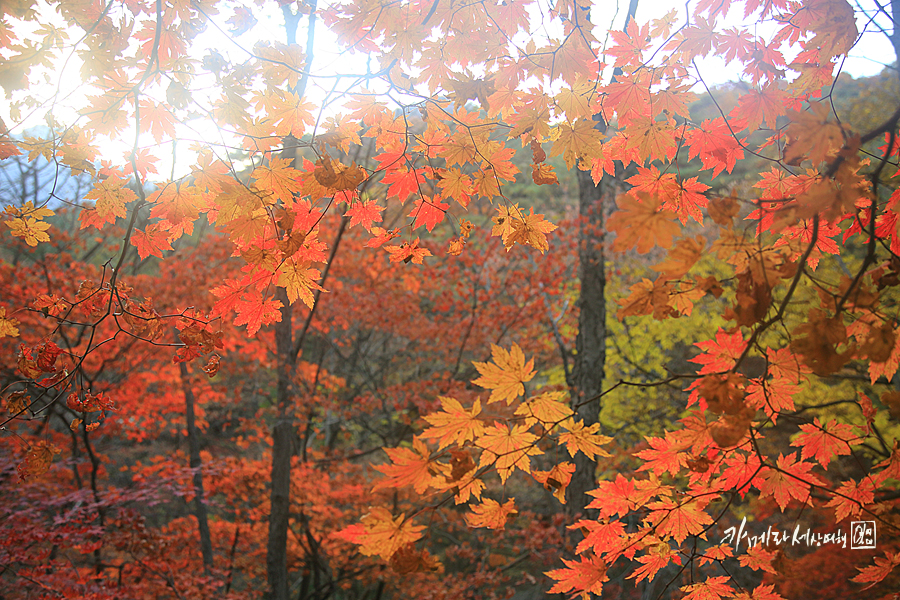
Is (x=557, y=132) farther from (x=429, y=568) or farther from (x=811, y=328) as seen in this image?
(x=429, y=568)

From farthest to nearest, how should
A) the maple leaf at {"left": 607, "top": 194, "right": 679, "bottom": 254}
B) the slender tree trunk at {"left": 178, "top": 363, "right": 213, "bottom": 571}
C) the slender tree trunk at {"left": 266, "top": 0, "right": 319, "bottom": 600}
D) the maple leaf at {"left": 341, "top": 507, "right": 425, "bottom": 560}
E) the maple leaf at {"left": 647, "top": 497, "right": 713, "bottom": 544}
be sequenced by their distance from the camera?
the slender tree trunk at {"left": 178, "top": 363, "right": 213, "bottom": 571}, the slender tree trunk at {"left": 266, "top": 0, "right": 319, "bottom": 600}, the maple leaf at {"left": 647, "top": 497, "right": 713, "bottom": 544}, the maple leaf at {"left": 341, "top": 507, "right": 425, "bottom": 560}, the maple leaf at {"left": 607, "top": 194, "right": 679, "bottom": 254}

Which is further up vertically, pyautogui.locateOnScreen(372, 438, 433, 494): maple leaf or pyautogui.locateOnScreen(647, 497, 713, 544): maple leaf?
pyautogui.locateOnScreen(372, 438, 433, 494): maple leaf

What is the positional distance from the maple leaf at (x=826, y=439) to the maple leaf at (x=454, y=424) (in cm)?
120

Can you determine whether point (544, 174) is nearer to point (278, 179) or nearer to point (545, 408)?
point (545, 408)

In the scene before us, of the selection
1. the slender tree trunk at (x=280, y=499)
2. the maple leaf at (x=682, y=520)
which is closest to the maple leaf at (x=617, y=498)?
the maple leaf at (x=682, y=520)

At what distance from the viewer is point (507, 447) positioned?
1472mm

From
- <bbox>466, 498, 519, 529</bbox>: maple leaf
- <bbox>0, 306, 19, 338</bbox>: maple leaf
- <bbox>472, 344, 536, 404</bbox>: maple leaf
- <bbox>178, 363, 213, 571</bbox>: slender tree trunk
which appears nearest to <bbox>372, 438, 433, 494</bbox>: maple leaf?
<bbox>466, 498, 519, 529</bbox>: maple leaf

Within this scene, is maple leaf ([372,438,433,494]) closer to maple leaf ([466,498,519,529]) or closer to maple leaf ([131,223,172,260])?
maple leaf ([466,498,519,529])

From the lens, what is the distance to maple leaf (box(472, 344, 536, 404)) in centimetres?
154

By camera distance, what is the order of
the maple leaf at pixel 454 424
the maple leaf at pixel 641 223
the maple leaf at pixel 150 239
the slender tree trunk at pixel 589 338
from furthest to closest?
the slender tree trunk at pixel 589 338, the maple leaf at pixel 150 239, the maple leaf at pixel 454 424, the maple leaf at pixel 641 223

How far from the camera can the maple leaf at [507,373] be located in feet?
5.06

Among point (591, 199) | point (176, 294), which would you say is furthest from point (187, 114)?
point (176, 294)

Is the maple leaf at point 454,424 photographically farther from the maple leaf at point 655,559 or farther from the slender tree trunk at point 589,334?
the slender tree trunk at point 589,334

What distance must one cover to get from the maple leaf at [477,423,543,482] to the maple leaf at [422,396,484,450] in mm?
41
